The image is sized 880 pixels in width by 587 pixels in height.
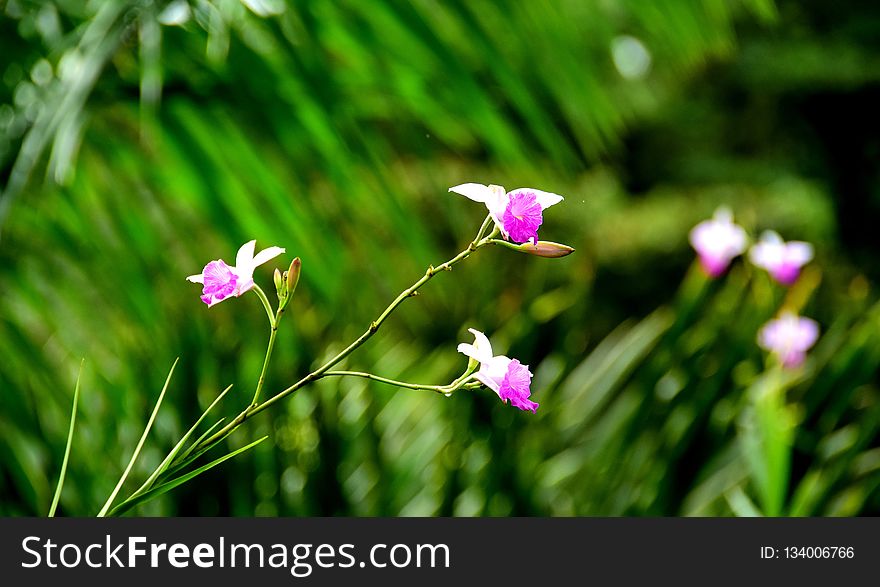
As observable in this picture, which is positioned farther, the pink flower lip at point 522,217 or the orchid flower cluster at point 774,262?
the orchid flower cluster at point 774,262

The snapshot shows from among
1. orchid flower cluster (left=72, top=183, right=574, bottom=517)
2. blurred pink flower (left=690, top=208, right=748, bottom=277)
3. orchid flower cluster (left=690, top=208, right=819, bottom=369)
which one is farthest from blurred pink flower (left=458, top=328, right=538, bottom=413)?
blurred pink flower (left=690, top=208, right=748, bottom=277)

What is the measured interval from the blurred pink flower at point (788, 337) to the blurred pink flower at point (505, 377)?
67 cm

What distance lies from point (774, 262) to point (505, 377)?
2.30ft

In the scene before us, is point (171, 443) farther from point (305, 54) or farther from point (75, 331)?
point (305, 54)

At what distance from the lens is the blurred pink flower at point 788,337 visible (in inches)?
31.3

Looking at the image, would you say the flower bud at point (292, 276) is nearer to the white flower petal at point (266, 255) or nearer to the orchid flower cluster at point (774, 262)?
the white flower petal at point (266, 255)

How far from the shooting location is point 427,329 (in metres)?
1.14

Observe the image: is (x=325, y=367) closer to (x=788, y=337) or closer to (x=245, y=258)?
(x=245, y=258)

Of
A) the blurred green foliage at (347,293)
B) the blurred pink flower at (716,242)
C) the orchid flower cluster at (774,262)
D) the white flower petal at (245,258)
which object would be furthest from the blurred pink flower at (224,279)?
the blurred pink flower at (716,242)

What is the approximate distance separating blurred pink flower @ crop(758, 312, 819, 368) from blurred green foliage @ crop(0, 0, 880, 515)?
0.13 feet

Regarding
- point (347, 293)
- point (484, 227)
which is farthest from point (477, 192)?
point (347, 293)

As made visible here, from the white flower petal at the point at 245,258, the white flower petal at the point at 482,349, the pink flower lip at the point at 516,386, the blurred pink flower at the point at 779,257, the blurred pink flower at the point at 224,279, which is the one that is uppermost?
the blurred pink flower at the point at 779,257

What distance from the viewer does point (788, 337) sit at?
792 mm

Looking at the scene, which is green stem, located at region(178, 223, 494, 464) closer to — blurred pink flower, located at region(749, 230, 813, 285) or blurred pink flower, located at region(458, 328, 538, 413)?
blurred pink flower, located at region(458, 328, 538, 413)
